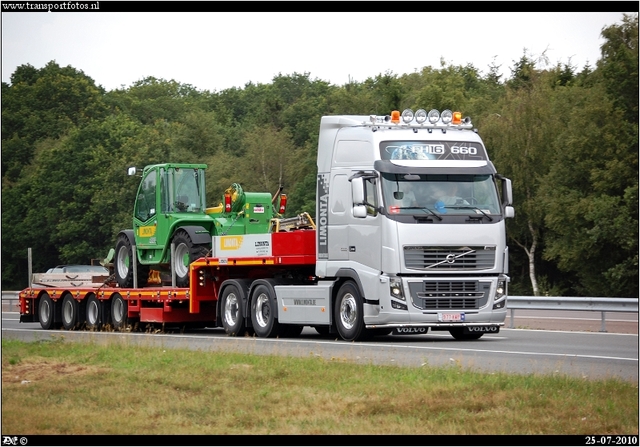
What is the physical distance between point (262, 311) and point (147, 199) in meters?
5.44

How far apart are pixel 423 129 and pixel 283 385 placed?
28.0 ft

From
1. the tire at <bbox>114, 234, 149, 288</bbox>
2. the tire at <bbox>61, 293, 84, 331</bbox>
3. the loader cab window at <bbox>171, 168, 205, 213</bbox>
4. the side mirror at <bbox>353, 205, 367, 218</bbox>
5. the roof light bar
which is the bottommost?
the tire at <bbox>61, 293, 84, 331</bbox>

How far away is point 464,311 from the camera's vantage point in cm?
2066

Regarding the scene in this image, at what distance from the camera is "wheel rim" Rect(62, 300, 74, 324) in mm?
29800

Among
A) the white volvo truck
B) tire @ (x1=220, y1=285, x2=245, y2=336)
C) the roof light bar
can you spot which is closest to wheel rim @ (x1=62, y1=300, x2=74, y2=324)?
tire @ (x1=220, y1=285, x2=245, y2=336)

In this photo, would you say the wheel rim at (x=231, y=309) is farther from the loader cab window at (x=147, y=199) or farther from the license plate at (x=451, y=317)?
the license plate at (x=451, y=317)

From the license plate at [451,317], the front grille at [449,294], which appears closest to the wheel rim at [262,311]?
the front grille at [449,294]

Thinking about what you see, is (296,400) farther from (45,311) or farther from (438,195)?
(45,311)

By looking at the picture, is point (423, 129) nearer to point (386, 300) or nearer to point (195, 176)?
point (386, 300)

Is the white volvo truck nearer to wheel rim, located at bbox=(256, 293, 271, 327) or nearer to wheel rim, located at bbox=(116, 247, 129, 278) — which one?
wheel rim, located at bbox=(256, 293, 271, 327)

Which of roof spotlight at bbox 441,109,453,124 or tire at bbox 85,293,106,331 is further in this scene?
tire at bbox 85,293,106,331

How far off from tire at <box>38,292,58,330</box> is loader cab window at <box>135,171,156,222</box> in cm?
415

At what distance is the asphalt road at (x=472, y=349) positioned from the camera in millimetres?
16219

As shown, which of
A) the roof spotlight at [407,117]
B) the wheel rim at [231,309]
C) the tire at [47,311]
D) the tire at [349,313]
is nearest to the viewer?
the tire at [349,313]
